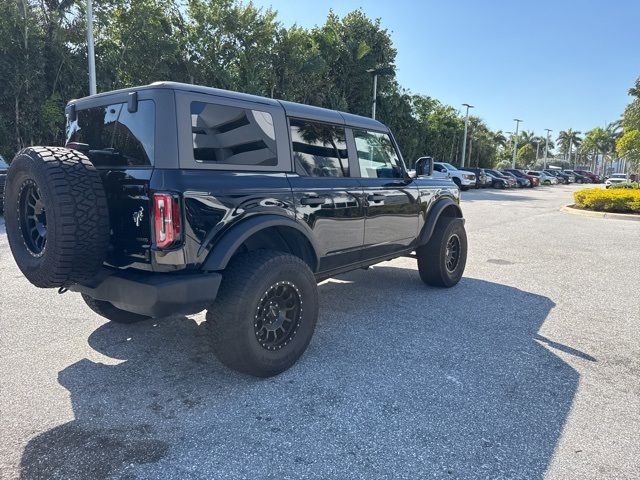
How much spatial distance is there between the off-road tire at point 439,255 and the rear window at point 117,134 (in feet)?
11.9

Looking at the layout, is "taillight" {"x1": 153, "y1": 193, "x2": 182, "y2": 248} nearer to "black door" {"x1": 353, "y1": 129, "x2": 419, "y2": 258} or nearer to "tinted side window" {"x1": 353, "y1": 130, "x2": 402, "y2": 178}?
"black door" {"x1": 353, "y1": 129, "x2": 419, "y2": 258}

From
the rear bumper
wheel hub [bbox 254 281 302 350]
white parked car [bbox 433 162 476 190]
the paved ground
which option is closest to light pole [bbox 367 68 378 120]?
white parked car [bbox 433 162 476 190]

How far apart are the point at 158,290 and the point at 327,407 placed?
1.29 m

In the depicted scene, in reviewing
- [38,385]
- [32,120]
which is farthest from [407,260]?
[32,120]

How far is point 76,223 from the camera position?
2699mm

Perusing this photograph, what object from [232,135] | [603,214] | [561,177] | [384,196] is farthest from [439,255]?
[561,177]

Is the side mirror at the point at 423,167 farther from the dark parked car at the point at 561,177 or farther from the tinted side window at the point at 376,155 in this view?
the dark parked car at the point at 561,177

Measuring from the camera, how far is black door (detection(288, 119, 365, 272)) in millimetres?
3625

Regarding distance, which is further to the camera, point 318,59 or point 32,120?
point 318,59

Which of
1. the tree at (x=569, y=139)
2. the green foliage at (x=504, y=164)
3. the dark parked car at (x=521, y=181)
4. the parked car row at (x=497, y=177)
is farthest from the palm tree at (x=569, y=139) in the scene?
the dark parked car at (x=521, y=181)

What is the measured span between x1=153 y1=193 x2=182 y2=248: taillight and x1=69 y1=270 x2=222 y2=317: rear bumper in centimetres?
24

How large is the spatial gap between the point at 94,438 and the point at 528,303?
4653 mm

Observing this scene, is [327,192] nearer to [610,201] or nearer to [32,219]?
[32,219]

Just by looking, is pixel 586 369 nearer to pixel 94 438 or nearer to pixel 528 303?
pixel 528 303
